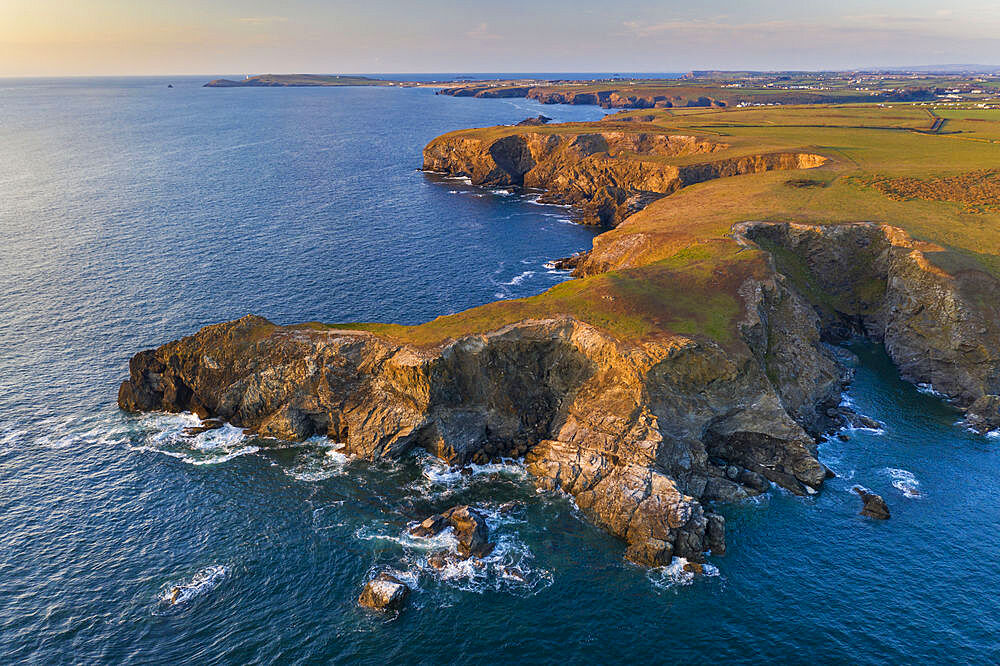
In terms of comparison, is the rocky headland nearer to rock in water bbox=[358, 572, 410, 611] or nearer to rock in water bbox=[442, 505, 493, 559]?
→ rock in water bbox=[442, 505, 493, 559]

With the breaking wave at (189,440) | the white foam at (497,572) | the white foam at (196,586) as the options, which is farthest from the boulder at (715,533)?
the breaking wave at (189,440)

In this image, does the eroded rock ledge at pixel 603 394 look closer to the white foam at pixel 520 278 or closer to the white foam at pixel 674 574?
the white foam at pixel 674 574

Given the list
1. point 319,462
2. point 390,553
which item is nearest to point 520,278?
point 319,462

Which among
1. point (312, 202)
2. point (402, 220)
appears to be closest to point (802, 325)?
point (402, 220)

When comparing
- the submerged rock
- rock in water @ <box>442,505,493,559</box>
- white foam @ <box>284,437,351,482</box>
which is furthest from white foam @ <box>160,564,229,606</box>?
rock in water @ <box>442,505,493,559</box>

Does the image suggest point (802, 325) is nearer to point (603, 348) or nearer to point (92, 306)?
point (603, 348)

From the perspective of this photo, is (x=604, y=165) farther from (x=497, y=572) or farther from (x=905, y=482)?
(x=497, y=572)
